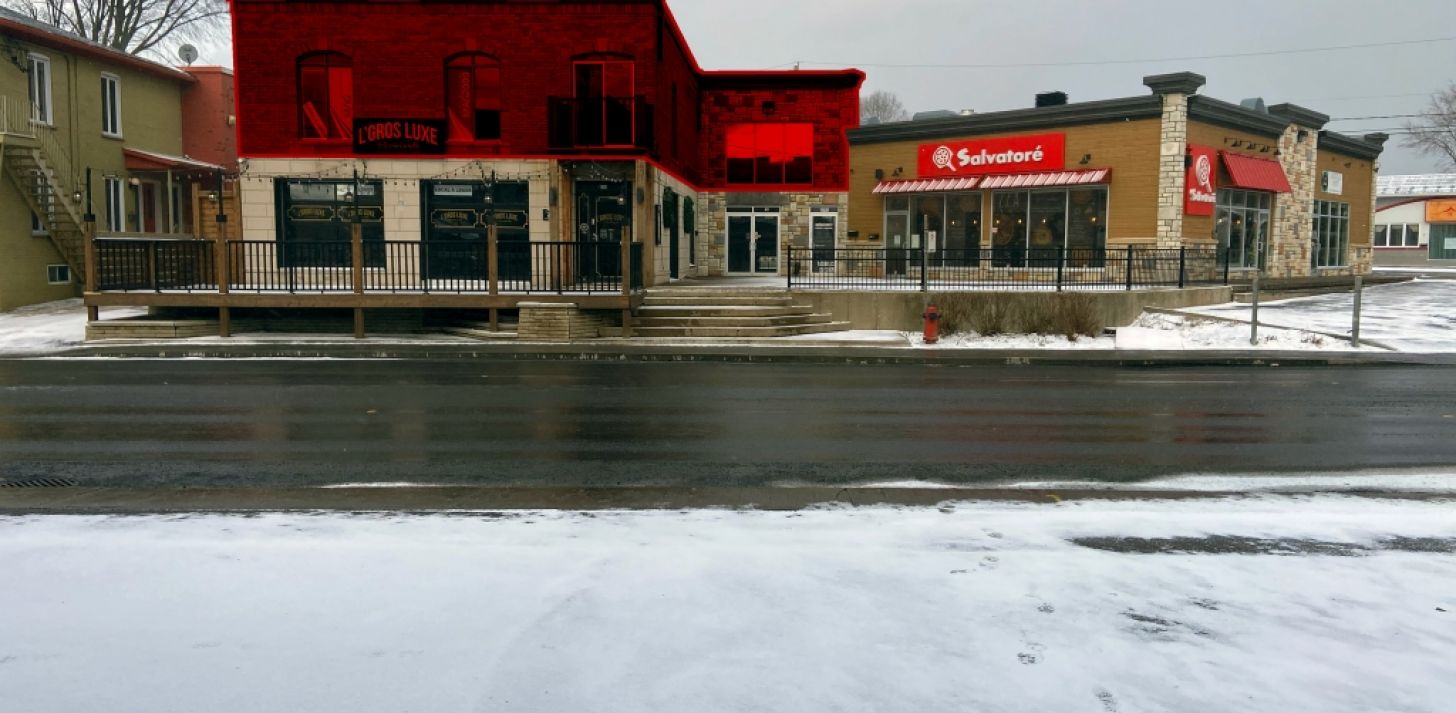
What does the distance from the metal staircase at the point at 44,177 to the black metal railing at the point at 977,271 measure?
17087mm

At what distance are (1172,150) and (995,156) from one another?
5538 millimetres

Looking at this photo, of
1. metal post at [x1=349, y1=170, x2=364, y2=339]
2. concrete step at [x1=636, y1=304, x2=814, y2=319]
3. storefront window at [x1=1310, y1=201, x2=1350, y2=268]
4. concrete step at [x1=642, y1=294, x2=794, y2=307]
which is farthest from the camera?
storefront window at [x1=1310, y1=201, x2=1350, y2=268]

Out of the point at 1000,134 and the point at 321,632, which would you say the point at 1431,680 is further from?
the point at 1000,134

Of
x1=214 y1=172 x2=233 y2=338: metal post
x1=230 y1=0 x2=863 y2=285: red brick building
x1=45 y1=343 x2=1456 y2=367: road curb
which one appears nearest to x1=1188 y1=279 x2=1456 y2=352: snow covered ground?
x1=45 y1=343 x2=1456 y2=367: road curb

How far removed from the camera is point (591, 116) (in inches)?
1007

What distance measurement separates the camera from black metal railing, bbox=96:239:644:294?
68.2 feet

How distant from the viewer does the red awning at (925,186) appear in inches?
1288

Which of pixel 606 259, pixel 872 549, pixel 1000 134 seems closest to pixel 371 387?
pixel 606 259

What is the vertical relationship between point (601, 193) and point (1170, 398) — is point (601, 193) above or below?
above

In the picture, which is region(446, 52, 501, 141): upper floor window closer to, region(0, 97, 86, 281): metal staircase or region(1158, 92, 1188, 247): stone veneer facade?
region(0, 97, 86, 281): metal staircase

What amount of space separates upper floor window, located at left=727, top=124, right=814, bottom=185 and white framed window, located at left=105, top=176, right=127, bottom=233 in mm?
18098

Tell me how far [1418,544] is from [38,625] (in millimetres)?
7327

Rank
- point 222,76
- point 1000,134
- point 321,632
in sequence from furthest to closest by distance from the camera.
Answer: point 222,76 < point 1000,134 < point 321,632

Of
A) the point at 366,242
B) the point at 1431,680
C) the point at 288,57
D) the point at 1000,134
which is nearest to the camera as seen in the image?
the point at 1431,680
